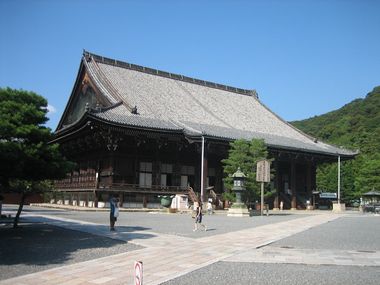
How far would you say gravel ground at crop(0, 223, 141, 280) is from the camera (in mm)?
9336

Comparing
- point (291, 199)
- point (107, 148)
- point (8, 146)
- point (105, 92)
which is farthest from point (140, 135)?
point (8, 146)

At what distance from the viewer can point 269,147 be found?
129 feet

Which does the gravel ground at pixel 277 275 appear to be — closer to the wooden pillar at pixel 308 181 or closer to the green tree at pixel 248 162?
the green tree at pixel 248 162

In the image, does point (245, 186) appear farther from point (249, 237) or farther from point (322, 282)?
point (322, 282)

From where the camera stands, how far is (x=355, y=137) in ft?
262

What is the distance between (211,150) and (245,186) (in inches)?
321

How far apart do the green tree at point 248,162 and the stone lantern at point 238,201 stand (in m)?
2.32

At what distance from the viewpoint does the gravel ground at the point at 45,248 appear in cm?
934

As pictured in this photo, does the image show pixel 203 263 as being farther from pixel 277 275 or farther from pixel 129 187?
pixel 129 187

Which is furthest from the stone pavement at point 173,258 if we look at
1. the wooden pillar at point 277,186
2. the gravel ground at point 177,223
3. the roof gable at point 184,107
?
the wooden pillar at point 277,186

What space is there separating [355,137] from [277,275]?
253 ft

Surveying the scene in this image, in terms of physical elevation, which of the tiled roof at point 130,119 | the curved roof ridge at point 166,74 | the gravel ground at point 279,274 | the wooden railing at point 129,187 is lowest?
the gravel ground at point 279,274

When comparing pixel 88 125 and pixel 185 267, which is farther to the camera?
pixel 88 125

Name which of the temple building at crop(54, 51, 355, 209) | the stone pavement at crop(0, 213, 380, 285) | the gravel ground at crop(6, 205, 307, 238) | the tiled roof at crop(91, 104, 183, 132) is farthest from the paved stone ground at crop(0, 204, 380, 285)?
the temple building at crop(54, 51, 355, 209)
